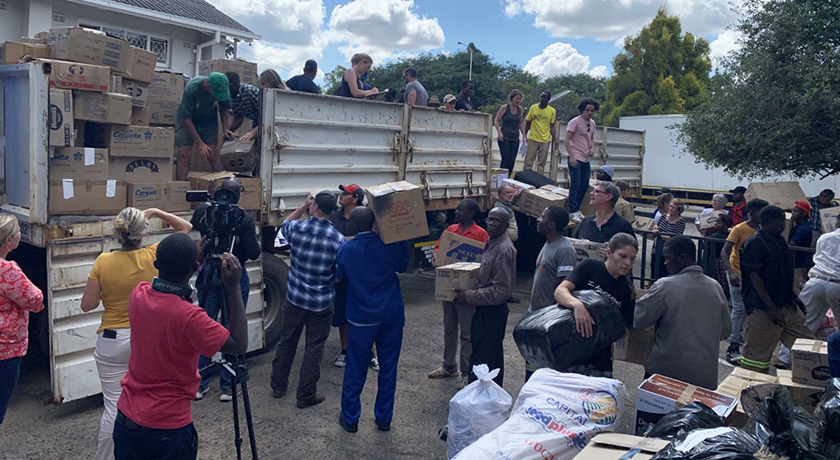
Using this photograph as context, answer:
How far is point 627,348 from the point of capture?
397 centimetres

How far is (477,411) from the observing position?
3549mm

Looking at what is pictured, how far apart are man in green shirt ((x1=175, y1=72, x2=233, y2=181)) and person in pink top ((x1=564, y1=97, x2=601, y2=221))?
5.31 meters

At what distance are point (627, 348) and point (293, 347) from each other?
101 inches

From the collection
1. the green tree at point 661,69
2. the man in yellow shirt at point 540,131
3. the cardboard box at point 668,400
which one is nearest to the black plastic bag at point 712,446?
the cardboard box at point 668,400

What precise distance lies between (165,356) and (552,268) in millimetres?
2651

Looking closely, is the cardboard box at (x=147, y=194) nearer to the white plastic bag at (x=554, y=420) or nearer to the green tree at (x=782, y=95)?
the white plastic bag at (x=554, y=420)

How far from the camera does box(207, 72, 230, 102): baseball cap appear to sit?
5.90 m

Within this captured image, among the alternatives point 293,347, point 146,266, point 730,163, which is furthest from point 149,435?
point 730,163

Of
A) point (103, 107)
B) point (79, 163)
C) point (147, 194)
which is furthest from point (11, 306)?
point (103, 107)

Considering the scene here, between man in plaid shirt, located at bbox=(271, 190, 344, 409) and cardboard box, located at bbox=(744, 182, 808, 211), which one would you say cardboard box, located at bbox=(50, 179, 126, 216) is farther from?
cardboard box, located at bbox=(744, 182, 808, 211)

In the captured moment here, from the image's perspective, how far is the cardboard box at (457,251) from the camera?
18.2 feet

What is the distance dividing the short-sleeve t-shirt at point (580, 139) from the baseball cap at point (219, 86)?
5421 mm

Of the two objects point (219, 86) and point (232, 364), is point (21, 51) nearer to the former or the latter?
point (219, 86)

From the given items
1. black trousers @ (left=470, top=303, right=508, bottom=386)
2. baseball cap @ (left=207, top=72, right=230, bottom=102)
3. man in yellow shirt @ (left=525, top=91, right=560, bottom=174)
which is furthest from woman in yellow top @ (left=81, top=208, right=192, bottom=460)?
man in yellow shirt @ (left=525, top=91, right=560, bottom=174)
